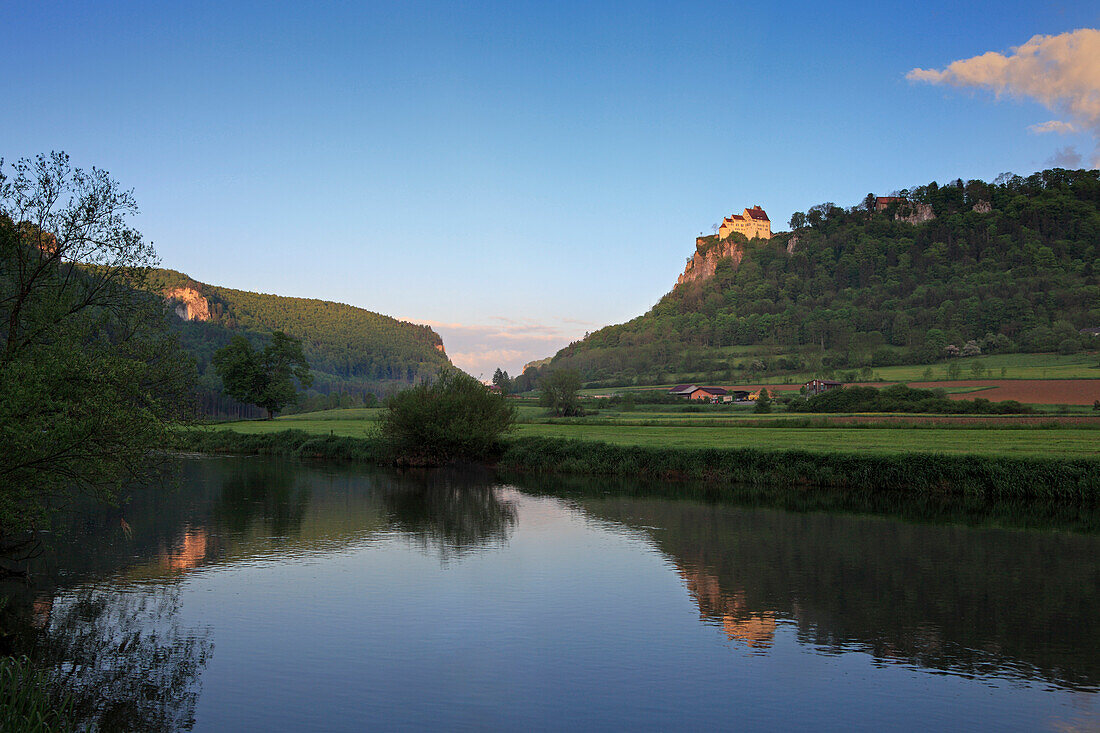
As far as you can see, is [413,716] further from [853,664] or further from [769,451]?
[769,451]

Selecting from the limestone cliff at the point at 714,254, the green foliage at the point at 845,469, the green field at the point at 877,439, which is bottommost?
the green foliage at the point at 845,469

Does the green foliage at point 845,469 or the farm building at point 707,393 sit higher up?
the farm building at point 707,393

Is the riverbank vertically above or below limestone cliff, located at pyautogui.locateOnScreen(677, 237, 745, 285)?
below

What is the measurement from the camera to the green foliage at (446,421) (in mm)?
45781

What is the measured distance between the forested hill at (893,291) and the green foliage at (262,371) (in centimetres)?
5695

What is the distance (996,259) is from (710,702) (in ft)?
477

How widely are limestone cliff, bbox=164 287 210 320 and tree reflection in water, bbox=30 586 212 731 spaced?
169m

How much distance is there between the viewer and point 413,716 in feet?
33.1

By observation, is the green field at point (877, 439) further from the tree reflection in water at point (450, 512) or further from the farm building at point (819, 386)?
the farm building at point (819, 386)

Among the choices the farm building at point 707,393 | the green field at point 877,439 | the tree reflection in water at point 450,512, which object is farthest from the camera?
the farm building at point 707,393

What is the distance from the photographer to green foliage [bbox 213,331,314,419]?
81.8 metres

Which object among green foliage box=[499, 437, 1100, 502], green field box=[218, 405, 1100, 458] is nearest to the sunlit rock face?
green field box=[218, 405, 1100, 458]

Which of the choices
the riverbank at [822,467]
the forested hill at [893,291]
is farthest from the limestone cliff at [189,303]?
the riverbank at [822,467]

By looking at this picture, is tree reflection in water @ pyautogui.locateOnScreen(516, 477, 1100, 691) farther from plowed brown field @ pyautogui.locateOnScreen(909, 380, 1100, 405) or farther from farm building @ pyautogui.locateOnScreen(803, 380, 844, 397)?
farm building @ pyautogui.locateOnScreen(803, 380, 844, 397)
